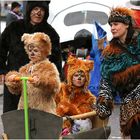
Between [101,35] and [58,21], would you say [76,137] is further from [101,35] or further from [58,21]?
[58,21]

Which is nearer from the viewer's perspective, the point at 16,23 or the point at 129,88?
the point at 129,88

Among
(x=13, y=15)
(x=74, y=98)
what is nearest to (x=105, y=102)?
(x=74, y=98)

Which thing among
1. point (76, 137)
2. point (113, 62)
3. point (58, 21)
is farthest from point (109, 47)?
point (58, 21)

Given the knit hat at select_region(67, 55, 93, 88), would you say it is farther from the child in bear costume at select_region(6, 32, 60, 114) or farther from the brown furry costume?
the child in bear costume at select_region(6, 32, 60, 114)

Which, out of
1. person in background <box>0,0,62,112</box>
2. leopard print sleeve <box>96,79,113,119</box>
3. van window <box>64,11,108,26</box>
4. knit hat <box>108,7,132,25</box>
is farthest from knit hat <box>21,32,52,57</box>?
van window <box>64,11,108,26</box>

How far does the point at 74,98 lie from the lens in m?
7.01

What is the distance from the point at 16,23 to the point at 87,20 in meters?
7.00

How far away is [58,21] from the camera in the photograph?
14.0m

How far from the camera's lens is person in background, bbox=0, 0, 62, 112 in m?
6.98

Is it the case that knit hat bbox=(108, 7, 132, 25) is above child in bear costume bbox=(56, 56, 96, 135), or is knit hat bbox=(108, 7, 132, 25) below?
above

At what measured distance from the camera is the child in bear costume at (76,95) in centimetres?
689

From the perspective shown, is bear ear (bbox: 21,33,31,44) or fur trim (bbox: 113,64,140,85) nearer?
fur trim (bbox: 113,64,140,85)

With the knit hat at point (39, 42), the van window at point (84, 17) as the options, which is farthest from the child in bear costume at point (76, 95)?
the van window at point (84, 17)

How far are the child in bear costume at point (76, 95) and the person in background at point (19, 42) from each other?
0.24 meters
